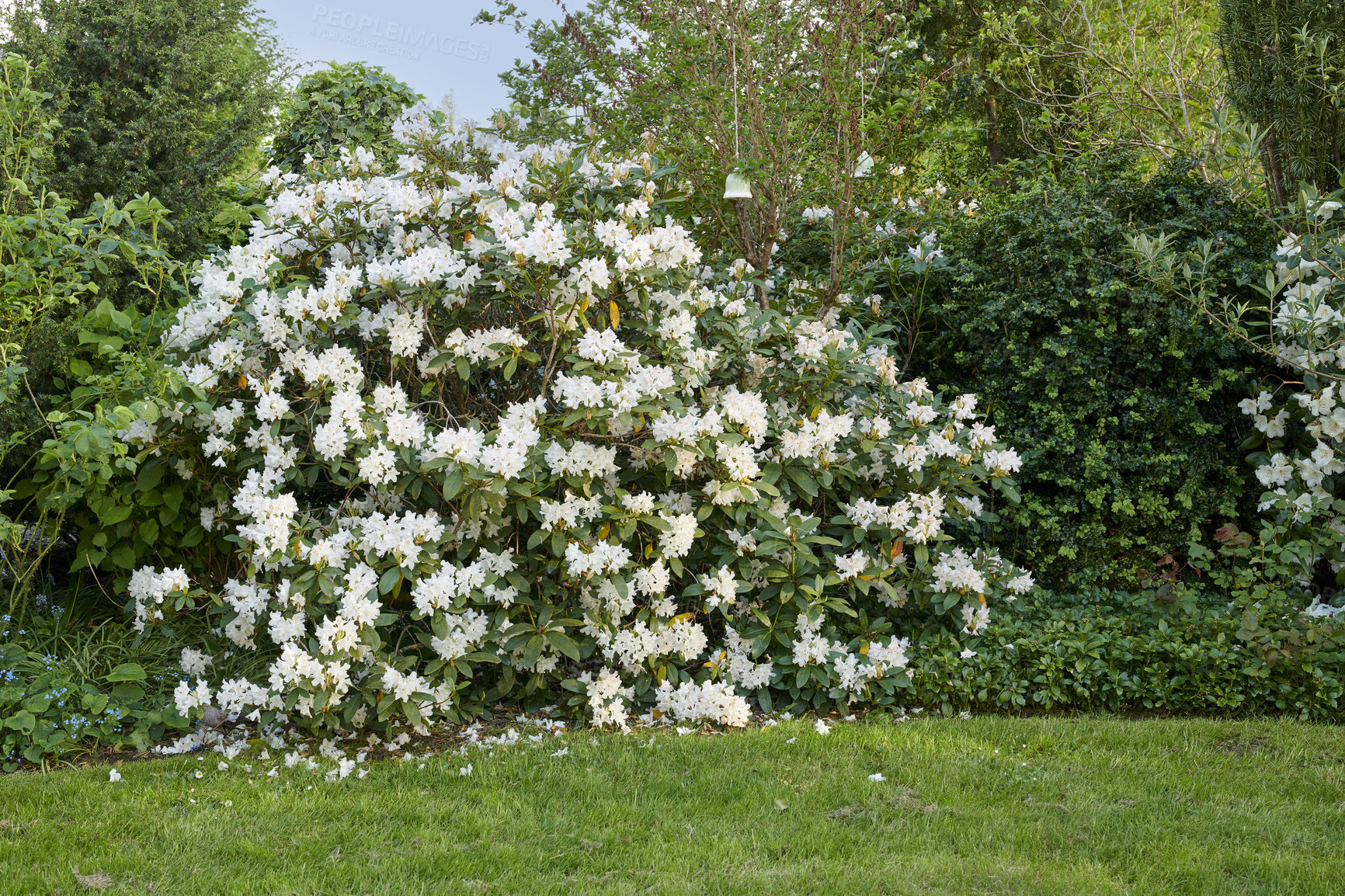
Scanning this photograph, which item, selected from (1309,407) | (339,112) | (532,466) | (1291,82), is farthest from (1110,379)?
(339,112)

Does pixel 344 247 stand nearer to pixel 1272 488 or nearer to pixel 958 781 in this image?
pixel 958 781

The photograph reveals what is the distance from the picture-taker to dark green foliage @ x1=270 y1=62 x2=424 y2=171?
661 centimetres

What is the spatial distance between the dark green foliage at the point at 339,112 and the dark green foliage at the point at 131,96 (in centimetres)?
58

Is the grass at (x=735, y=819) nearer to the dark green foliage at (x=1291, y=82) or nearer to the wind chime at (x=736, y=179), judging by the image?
the wind chime at (x=736, y=179)

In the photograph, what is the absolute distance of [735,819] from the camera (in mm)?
2947

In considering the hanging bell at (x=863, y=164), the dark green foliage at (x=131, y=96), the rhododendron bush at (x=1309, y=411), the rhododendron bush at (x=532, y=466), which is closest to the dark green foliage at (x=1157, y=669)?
the rhododendron bush at (x=532, y=466)

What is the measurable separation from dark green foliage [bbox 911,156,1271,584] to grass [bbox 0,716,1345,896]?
5.28 feet

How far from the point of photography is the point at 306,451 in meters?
3.93

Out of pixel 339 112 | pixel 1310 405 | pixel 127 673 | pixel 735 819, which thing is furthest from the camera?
pixel 339 112

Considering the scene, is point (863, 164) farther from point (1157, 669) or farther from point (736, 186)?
point (1157, 669)

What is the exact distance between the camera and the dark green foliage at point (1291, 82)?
4828 mm

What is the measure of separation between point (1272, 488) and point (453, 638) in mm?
4195

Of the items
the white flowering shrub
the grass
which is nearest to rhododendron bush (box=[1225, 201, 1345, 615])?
the white flowering shrub

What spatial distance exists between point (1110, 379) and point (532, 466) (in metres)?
3.34
